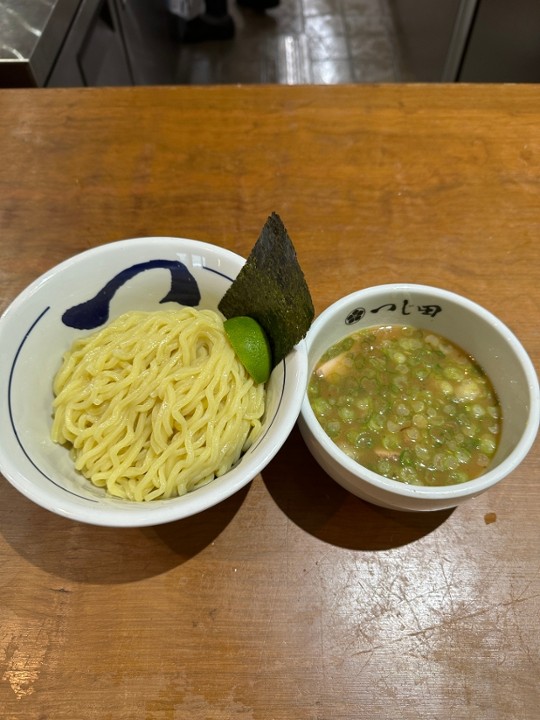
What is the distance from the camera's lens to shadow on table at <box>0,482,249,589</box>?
3.92 feet

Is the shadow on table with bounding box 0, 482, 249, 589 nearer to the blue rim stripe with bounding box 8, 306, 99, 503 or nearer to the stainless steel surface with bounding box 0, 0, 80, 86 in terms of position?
the blue rim stripe with bounding box 8, 306, 99, 503

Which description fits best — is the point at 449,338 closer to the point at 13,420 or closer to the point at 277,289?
the point at 277,289

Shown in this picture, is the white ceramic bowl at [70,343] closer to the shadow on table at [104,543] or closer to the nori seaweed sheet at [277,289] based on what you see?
the nori seaweed sheet at [277,289]

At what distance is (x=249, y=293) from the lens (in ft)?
3.94

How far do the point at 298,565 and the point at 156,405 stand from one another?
47 cm

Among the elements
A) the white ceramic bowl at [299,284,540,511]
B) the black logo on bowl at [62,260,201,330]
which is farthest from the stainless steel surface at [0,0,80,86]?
the white ceramic bowl at [299,284,540,511]

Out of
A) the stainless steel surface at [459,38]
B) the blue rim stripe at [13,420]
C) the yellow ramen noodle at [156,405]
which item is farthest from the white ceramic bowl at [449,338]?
the stainless steel surface at [459,38]

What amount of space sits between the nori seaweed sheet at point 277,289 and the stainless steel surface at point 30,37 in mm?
1999

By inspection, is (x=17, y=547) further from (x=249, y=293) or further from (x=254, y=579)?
(x=249, y=293)

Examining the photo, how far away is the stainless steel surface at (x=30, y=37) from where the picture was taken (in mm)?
2471

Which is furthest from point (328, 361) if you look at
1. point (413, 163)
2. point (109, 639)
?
point (413, 163)

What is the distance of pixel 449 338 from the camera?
1333 millimetres

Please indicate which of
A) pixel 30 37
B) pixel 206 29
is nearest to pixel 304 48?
pixel 206 29

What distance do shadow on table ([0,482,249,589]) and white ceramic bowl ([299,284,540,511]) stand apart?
32 centimetres
